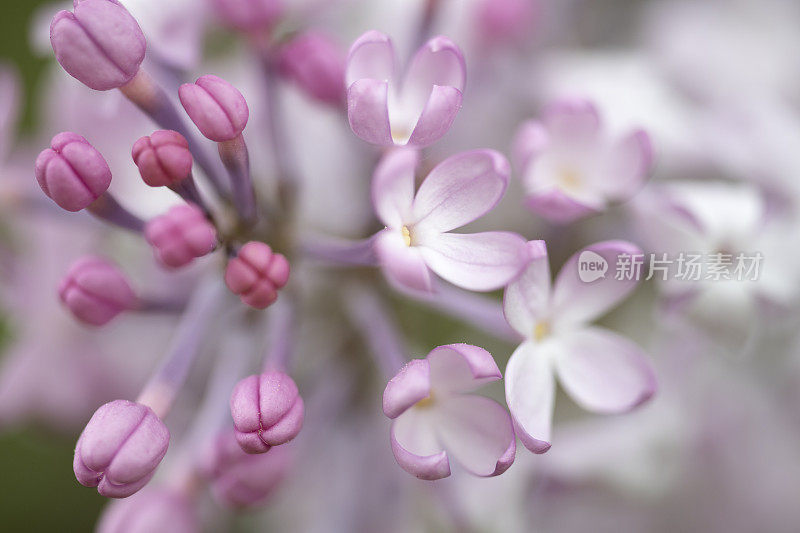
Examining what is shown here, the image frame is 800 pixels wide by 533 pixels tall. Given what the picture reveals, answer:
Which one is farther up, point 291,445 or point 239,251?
point 239,251

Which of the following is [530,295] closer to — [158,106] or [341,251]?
[341,251]

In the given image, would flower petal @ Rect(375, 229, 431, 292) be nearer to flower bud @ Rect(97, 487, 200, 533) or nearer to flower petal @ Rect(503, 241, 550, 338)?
flower petal @ Rect(503, 241, 550, 338)

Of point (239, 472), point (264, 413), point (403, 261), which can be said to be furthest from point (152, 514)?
point (403, 261)

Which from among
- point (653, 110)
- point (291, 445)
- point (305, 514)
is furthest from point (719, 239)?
point (305, 514)

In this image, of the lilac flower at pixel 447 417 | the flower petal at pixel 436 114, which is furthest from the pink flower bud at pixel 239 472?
the flower petal at pixel 436 114

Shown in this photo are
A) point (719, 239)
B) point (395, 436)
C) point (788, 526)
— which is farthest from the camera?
point (788, 526)

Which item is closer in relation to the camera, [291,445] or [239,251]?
[239,251]

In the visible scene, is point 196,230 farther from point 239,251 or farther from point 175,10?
point 175,10
